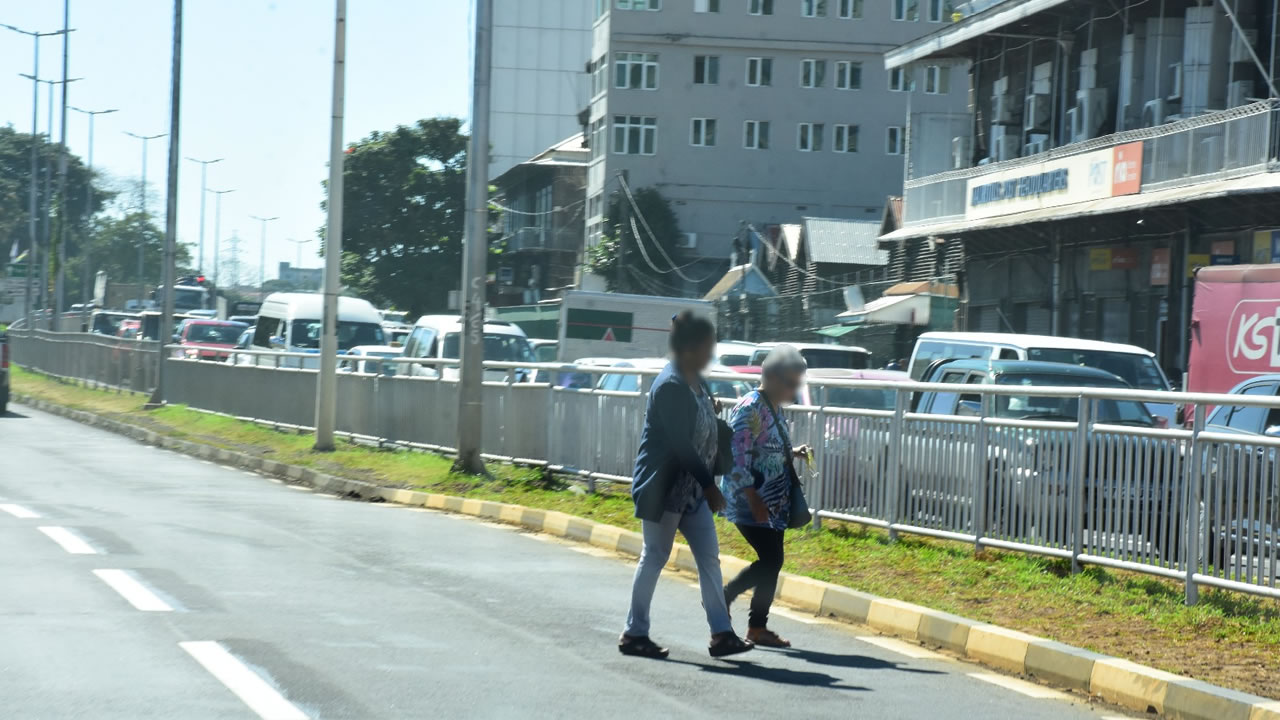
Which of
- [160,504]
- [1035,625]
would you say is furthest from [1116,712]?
[160,504]

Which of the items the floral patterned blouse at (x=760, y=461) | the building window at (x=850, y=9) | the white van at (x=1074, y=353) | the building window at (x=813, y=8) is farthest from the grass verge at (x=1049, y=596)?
the building window at (x=850, y=9)

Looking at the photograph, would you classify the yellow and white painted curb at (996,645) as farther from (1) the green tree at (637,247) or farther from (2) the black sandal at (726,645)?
(1) the green tree at (637,247)

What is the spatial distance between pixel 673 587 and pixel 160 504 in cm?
624

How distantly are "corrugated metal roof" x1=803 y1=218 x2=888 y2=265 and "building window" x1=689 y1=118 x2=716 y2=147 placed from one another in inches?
462

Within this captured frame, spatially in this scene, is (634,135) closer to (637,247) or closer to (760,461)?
(637,247)

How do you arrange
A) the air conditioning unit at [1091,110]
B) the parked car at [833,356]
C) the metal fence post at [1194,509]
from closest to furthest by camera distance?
the metal fence post at [1194,509], the parked car at [833,356], the air conditioning unit at [1091,110]

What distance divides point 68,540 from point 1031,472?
676cm

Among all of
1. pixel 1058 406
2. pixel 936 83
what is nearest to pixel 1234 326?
pixel 1058 406

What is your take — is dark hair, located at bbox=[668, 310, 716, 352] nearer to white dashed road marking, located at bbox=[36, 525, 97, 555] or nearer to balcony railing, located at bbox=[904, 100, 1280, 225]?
white dashed road marking, located at bbox=[36, 525, 97, 555]

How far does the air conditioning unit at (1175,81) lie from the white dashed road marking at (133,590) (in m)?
23.0

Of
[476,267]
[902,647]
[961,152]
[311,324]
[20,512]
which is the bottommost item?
[20,512]

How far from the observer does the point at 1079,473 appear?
10367 mm

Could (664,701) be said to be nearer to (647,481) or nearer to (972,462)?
(647,481)

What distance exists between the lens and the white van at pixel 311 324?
34.7 m
